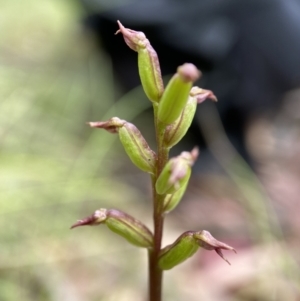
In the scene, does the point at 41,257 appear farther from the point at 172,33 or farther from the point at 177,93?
the point at 172,33

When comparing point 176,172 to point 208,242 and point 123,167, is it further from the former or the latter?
point 123,167

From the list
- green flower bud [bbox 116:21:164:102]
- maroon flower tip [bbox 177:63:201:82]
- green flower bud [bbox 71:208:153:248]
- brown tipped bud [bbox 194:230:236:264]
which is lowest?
green flower bud [bbox 71:208:153:248]

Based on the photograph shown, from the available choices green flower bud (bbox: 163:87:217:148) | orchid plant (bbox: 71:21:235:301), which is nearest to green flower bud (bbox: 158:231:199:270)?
orchid plant (bbox: 71:21:235:301)

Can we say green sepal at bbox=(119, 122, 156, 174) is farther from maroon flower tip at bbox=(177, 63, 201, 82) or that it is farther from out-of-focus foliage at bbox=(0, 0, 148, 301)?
out-of-focus foliage at bbox=(0, 0, 148, 301)

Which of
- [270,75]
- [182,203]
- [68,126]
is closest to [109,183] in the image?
[182,203]

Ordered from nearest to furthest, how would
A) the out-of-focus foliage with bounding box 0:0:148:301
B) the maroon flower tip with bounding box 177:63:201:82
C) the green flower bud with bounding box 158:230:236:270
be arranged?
the maroon flower tip with bounding box 177:63:201:82
the green flower bud with bounding box 158:230:236:270
the out-of-focus foliage with bounding box 0:0:148:301
